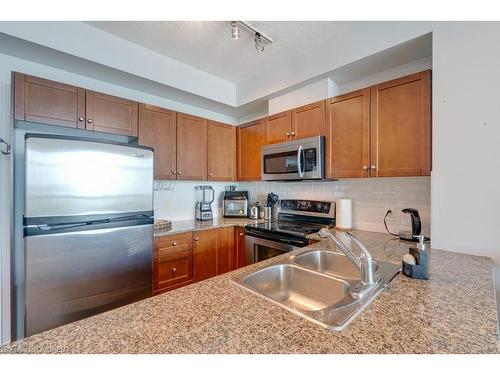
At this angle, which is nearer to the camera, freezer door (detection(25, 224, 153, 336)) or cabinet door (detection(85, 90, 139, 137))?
freezer door (detection(25, 224, 153, 336))

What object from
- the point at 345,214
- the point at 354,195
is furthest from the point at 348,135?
the point at 345,214

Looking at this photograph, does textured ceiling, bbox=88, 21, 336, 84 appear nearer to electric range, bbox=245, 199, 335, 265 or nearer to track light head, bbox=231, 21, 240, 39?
track light head, bbox=231, 21, 240, 39

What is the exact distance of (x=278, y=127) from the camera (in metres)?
2.64

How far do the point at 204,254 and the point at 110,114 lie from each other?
160cm

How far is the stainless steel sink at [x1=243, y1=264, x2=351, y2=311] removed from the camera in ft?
3.68

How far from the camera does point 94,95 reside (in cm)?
200

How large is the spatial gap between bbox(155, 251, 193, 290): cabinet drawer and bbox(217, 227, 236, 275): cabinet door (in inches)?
13.5

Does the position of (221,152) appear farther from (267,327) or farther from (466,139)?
(267,327)

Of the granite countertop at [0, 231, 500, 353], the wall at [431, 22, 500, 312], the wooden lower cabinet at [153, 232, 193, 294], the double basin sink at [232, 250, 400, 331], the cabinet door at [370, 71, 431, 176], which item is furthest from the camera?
the wooden lower cabinet at [153, 232, 193, 294]

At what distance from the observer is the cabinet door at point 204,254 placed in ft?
7.84

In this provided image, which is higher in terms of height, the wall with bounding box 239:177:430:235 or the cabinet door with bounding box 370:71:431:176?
the cabinet door with bounding box 370:71:431:176

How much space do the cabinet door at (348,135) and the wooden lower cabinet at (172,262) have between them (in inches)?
61.2

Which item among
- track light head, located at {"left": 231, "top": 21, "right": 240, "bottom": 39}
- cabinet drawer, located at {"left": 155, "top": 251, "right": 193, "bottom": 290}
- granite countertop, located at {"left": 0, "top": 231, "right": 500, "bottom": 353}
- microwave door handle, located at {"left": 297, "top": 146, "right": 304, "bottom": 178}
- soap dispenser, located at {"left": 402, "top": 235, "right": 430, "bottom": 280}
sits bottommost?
cabinet drawer, located at {"left": 155, "top": 251, "right": 193, "bottom": 290}

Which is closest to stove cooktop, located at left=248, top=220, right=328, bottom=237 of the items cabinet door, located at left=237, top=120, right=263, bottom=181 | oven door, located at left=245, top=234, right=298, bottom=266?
oven door, located at left=245, top=234, right=298, bottom=266
